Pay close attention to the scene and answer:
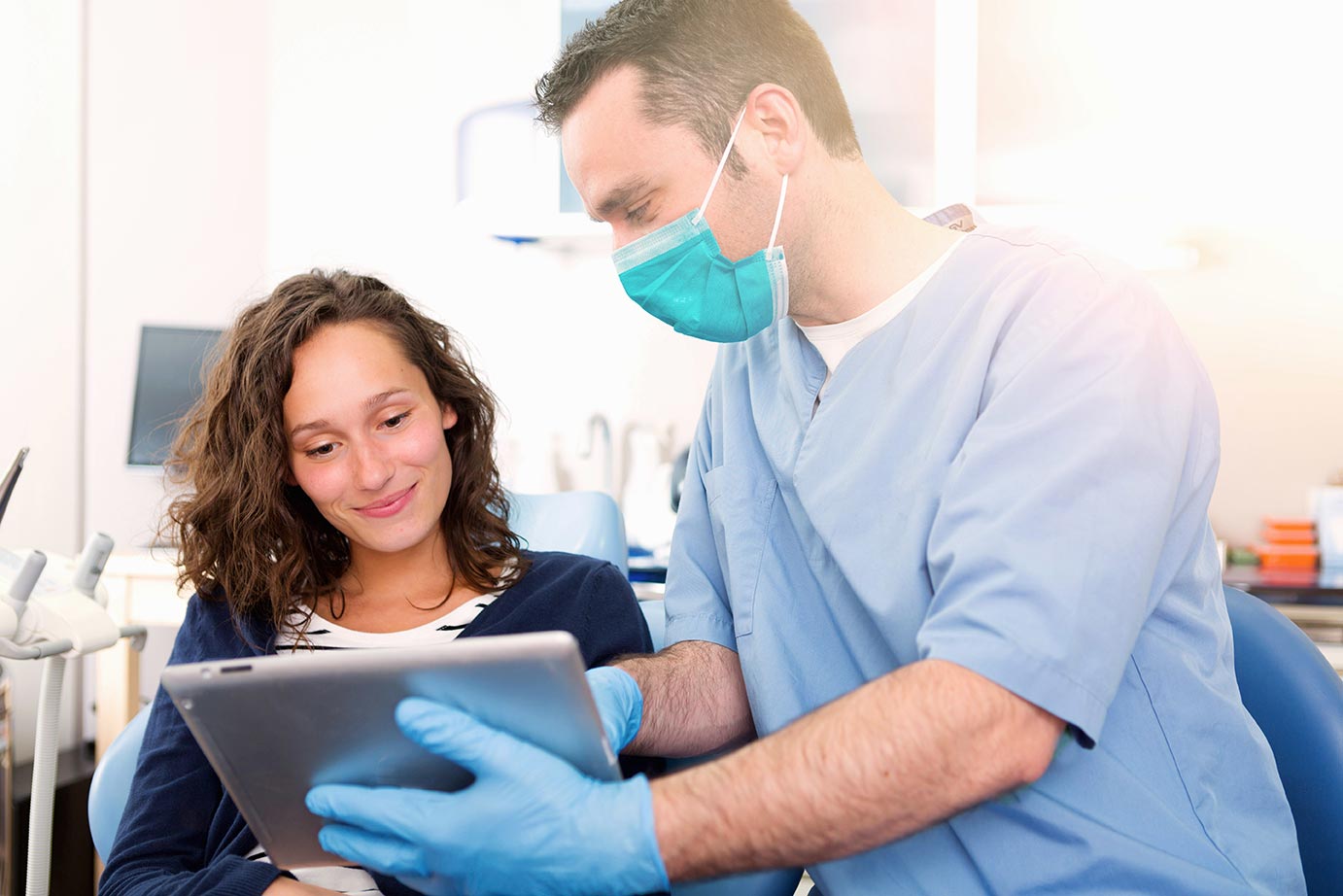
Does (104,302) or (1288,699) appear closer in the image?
(1288,699)

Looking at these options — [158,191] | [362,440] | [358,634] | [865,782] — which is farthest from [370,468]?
[158,191]

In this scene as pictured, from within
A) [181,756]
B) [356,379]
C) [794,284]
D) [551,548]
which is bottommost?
A: [181,756]

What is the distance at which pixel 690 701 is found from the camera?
3.76 feet

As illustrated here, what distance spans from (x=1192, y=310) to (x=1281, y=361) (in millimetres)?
246

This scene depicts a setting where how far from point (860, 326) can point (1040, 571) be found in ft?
1.28

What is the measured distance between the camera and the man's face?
1123 mm

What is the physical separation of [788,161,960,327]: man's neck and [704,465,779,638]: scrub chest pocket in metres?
0.19

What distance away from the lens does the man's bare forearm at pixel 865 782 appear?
784mm

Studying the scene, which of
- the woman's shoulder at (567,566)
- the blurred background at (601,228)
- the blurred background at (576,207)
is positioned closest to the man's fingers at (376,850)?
the woman's shoulder at (567,566)

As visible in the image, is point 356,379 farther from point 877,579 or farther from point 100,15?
point 100,15

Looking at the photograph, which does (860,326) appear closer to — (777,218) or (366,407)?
(777,218)

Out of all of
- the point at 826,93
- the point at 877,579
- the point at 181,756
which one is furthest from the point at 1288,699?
the point at 181,756

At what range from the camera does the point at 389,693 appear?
768 millimetres

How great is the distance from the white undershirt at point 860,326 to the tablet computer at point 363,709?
0.50m
